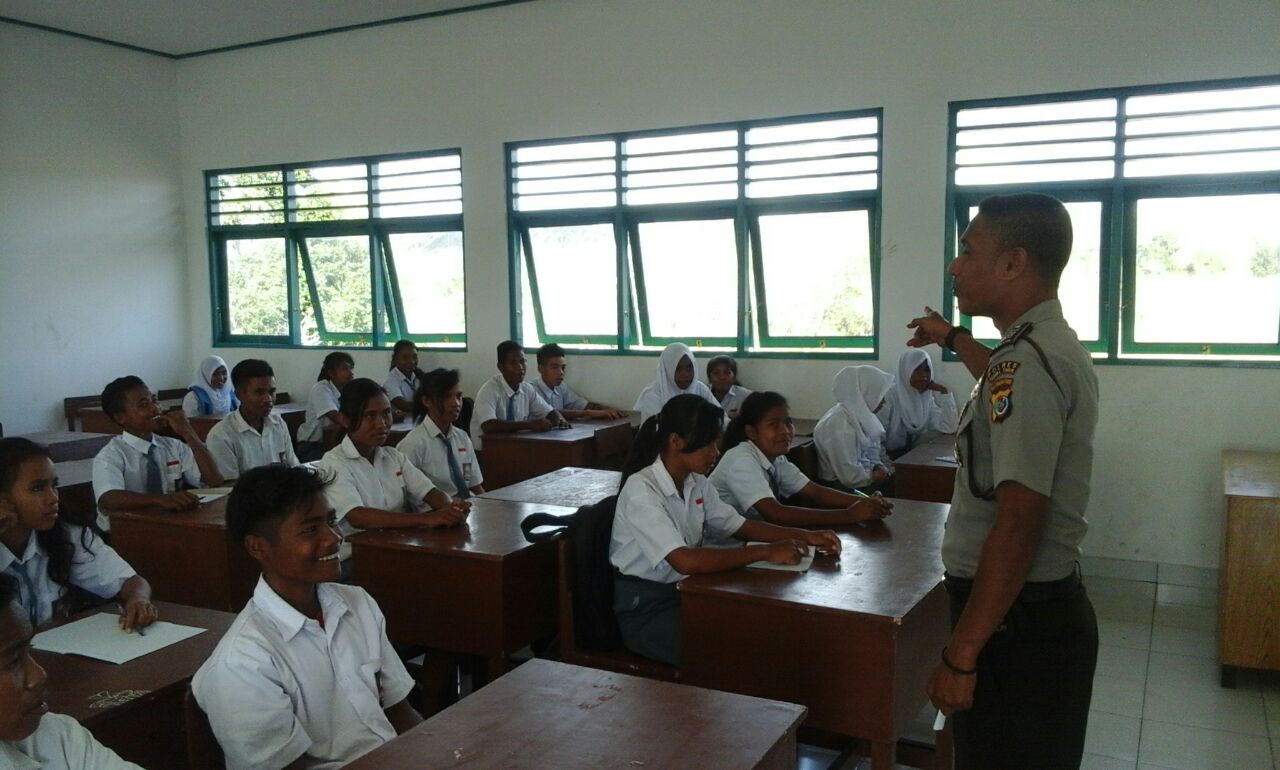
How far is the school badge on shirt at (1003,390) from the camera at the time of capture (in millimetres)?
1411

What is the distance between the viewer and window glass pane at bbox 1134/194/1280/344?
4426 millimetres

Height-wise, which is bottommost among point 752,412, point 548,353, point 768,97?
point 752,412

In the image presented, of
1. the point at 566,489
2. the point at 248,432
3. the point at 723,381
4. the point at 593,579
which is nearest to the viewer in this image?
the point at 593,579

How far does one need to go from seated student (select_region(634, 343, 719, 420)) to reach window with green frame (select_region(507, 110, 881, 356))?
1.27 feet

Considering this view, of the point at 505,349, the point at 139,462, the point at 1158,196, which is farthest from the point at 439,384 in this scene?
the point at 1158,196

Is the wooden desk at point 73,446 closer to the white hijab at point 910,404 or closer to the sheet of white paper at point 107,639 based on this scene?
the sheet of white paper at point 107,639

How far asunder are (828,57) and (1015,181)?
1.27 meters

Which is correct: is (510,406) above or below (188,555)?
above

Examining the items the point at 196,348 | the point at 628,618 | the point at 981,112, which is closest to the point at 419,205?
the point at 196,348

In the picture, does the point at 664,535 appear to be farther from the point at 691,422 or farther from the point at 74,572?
the point at 74,572

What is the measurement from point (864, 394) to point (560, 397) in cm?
220

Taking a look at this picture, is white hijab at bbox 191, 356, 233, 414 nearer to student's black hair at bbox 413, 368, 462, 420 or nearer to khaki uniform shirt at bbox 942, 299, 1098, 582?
student's black hair at bbox 413, 368, 462, 420

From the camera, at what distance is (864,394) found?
178 inches

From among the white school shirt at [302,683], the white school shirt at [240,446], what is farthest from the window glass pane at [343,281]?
the white school shirt at [302,683]
